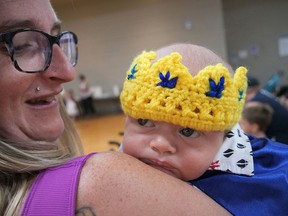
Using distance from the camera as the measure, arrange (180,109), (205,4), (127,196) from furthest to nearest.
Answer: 1. (205,4)
2. (180,109)
3. (127,196)

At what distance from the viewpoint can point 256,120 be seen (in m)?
3.63

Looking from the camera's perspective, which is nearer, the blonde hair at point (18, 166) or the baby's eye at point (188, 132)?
the blonde hair at point (18, 166)

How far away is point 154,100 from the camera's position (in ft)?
3.37

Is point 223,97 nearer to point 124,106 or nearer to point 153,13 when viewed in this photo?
point 124,106

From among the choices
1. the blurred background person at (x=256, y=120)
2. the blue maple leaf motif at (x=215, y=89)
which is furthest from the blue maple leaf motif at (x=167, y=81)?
the blurred background person at (x=256, y=120)

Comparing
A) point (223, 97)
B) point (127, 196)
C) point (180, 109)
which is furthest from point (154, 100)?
point (127, 196)

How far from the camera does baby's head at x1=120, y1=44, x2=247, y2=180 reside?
1015mm

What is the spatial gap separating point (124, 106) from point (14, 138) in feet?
1.18

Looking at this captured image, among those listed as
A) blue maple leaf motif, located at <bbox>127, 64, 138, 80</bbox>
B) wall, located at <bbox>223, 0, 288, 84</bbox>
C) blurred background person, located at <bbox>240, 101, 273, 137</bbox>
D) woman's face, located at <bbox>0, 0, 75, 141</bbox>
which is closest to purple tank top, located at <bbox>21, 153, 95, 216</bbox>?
woman's face, located at <bbox>0, 0, 75, 141</bbox>

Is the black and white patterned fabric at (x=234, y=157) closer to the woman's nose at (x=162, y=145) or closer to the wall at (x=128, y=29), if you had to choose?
the woman's nose at (x=162, y=145)

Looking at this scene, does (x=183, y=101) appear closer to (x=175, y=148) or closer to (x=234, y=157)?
(x=175, y=148)

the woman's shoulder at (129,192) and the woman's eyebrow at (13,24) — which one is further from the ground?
the woman's eyebrow at (13,24)

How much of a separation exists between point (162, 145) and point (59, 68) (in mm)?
411

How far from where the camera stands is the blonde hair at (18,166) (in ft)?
2.72
